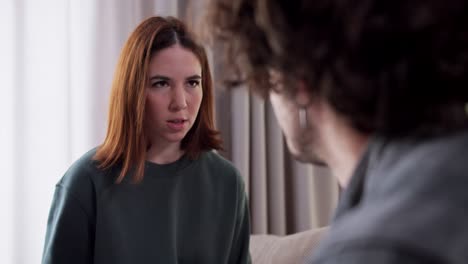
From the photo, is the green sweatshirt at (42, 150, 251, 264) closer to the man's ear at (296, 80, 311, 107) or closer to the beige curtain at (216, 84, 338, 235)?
the beige curtain at (216, 84, 338, 235)

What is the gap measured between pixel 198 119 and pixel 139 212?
→ 307 millimetres

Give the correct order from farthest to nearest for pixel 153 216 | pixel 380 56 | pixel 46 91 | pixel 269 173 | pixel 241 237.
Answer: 1. pixel 269 173
2. pixel 46 91
3. pixel 241 237
4. pixel 153 216
5. pixel 380 56

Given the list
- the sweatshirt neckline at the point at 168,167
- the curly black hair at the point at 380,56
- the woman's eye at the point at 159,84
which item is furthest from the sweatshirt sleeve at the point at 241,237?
the curly black hair at the point at 380,56

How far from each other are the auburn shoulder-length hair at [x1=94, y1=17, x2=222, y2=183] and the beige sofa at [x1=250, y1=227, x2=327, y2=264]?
604mm

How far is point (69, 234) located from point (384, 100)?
116 centimetres

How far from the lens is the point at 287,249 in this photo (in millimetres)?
2182

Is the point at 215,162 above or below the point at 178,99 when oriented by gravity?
below

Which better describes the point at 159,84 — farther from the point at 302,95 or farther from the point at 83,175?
the point at 302,95

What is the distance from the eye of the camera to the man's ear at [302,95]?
2.77 ft

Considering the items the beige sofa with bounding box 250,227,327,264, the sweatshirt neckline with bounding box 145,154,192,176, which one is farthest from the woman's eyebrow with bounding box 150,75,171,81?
the beige sofa with bounding box 250,227,327,264

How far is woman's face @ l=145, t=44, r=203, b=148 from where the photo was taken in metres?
1.74

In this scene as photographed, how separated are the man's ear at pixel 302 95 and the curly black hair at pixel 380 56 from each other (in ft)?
0.12

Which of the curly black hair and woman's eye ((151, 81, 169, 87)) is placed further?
woman's eye ((151, 81, 169, 87))

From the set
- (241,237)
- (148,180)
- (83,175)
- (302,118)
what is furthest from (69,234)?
(302,118)
